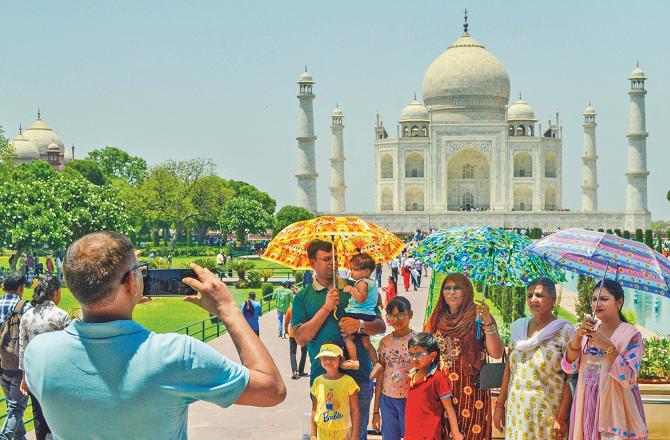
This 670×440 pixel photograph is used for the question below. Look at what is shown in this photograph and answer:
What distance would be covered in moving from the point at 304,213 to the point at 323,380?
126 feet

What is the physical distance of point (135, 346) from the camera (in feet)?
7.54

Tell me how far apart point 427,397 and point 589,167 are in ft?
161

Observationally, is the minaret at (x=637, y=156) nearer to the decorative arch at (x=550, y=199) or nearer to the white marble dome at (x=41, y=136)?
the decorative arch at (x=550, y=199)

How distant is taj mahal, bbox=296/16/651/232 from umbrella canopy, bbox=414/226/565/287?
4259cm

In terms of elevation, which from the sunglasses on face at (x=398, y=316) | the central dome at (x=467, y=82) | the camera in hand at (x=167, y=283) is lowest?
the sunglasses on face at (x=398, y=316)

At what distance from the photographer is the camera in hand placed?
2.66 metres

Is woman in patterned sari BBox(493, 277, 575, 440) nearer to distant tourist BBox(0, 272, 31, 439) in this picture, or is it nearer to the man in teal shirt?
the man in teal shirt

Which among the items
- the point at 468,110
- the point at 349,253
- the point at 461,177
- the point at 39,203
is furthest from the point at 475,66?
the point at 349,253

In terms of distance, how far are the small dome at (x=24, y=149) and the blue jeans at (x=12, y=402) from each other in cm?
5771

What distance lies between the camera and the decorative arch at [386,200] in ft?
177

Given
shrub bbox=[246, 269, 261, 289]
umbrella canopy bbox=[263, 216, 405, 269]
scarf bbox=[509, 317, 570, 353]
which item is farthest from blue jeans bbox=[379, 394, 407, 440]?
shrub bbox=[246, 269, 261, 289]

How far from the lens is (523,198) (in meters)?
53.0

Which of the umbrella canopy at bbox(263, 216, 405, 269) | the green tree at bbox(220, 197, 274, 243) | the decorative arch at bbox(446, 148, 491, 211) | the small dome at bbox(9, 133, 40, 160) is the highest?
the small dome at bbox(9, 133, 40, 160)

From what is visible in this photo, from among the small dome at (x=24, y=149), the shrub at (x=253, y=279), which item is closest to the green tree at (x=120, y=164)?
the small dome at (x=24, y=149)
